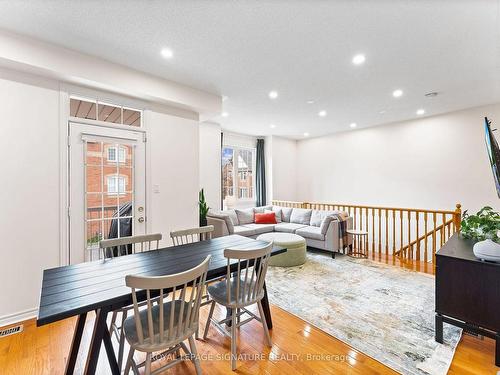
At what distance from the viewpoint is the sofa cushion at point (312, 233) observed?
15.3ft

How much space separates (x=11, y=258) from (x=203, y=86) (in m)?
3.07

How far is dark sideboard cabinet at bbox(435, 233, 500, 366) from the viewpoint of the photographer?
1841 millimetres

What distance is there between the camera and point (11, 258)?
2.48 m

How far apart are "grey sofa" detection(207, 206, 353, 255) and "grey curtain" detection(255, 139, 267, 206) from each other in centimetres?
90

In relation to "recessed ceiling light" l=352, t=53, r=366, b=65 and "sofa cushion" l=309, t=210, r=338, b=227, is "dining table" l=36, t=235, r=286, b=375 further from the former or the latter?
"sofa cushion" l=309, t=210, r=338, b=227

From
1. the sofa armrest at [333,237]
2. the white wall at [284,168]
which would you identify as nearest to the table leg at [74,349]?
the sofa armrest at [333,237]

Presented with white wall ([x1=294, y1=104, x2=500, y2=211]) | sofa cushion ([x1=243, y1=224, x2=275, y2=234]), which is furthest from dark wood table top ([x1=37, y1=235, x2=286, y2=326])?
white wall ([x1=294, y1=104, x2=500, y2=211])

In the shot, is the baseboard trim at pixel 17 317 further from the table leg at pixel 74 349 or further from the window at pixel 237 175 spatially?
the window at pixel 237 175

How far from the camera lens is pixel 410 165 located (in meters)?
5.36

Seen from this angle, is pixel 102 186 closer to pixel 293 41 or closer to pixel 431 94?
pixel 293 41

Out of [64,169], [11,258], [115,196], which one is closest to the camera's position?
[11,258]

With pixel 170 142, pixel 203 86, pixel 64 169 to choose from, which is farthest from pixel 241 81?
pixel 64 169

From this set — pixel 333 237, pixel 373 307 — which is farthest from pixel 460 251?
pixel 333 237

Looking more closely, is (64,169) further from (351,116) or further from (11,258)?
(351,116)
